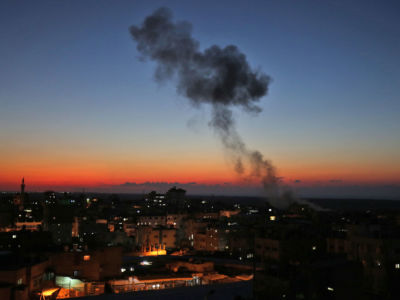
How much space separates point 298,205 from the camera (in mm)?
55969

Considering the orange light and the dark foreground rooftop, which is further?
the orange light

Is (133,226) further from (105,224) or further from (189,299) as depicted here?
(189,299)

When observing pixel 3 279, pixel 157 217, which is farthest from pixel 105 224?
pixel 3 279

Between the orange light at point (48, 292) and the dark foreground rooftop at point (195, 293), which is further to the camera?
the orange light at point (48, 292)

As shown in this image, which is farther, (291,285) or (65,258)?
(65,258)

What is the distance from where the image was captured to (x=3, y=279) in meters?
13.8

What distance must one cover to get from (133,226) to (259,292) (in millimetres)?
24869

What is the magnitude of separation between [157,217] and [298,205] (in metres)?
20.8

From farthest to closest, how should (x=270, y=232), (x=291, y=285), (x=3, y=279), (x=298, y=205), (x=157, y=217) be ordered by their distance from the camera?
(x=298, y=205) < (x=157, y=217) < (x=270, y=232) < (x=291, y=285) < (x=3, y=279)

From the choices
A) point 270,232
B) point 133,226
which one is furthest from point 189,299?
point 133,226

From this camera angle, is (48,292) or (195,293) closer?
(195,293)

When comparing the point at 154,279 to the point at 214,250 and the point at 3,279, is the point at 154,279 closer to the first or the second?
the point at 3,279

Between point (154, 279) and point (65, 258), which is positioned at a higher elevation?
point (65, 258)

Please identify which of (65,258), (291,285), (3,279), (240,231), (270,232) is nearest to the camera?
(3,279)
